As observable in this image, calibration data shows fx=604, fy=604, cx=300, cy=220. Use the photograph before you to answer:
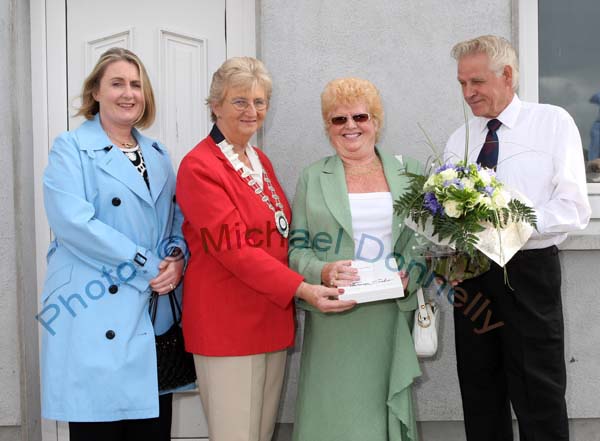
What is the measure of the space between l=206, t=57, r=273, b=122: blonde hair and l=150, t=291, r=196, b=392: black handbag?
98 cm

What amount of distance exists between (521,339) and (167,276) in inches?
64.3

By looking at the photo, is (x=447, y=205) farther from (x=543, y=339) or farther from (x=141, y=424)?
(x=141, y=424)

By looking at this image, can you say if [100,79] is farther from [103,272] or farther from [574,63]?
[574,63]

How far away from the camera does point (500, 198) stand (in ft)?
7.75

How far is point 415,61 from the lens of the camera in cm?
370

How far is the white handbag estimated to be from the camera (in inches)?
109

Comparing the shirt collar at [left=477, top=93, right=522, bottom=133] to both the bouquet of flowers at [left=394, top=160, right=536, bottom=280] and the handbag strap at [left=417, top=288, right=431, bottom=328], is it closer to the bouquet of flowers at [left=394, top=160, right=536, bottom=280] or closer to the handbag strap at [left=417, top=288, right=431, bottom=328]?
the bouquet of flowers at [left=394, top=160, right=536, bottom=280]

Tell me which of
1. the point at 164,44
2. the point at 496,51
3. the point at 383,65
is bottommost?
the point at 496,51

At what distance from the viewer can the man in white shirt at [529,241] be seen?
2643 millimetres

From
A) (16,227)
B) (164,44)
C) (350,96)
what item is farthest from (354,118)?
(16,227)

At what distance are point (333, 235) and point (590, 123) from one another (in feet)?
7.65

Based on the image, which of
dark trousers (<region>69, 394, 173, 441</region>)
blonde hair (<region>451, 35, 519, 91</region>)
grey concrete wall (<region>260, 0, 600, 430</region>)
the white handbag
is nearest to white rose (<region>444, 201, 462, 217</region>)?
the white handbag

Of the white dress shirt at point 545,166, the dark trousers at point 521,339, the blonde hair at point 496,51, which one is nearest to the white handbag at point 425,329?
the dark trousers at point 521,339

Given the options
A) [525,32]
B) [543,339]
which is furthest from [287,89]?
[543,339]
